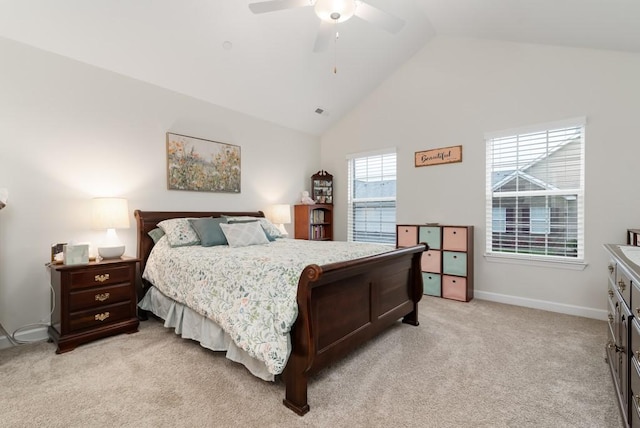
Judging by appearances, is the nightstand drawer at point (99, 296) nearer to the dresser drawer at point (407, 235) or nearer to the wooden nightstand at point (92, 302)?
the wooden nightstand at point (92, 302)

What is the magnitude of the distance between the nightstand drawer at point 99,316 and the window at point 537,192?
13.9ft

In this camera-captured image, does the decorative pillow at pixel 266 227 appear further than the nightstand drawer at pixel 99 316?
Yes

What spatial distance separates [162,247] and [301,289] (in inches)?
83.2

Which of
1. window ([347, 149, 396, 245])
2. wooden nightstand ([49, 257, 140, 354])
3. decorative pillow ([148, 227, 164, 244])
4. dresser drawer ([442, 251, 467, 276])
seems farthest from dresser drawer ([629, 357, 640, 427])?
decorative pillow ([148, 227, 164, 244])

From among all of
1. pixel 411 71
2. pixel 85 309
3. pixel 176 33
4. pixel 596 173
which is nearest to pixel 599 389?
pixel 596 173

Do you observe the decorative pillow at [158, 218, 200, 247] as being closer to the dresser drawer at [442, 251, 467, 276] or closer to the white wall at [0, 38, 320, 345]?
the white wall at [0, 38, 320, 345]

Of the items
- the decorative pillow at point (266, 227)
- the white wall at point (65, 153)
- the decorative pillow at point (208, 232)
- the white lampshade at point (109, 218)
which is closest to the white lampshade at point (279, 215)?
the decorative pillow at point (266, 227)

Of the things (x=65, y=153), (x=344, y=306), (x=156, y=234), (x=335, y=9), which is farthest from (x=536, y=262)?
(x=65, y=153)

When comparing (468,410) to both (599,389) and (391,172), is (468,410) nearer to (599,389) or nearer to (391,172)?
(599,389)

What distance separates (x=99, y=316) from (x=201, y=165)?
2.03 m

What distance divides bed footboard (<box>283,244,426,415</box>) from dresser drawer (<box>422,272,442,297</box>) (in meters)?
1.21

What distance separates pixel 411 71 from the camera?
457cm

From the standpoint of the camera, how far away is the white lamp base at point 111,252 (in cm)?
286

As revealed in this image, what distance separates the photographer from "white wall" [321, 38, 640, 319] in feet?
10.4
